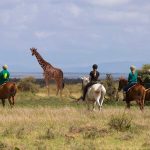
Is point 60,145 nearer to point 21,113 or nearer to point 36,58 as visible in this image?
point 21,113

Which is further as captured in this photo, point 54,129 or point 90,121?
point 90,121

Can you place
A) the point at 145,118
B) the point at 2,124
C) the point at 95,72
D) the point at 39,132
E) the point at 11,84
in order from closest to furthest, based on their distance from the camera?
the point at 39,132
the point at 2,124
the point at 145,118
the point at 95,72
the point at 11,84

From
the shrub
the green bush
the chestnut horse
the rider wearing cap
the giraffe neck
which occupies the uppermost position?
the giraffe neck

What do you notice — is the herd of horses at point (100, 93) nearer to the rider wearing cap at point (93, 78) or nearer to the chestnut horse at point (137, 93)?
the chestnut horse at point (137, 93)

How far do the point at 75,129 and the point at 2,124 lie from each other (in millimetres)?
2773

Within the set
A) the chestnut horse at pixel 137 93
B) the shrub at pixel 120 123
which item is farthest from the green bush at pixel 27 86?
the shrub at pixel 120 123

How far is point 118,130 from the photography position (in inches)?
666

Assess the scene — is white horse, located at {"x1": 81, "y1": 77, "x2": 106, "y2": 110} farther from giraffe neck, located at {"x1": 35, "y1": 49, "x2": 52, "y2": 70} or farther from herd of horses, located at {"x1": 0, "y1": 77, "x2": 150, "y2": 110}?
giraffe neck, located at {"x1": 35, "y1": 49, "x2": 52, "y2": 70}

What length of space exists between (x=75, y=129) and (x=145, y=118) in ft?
14.3

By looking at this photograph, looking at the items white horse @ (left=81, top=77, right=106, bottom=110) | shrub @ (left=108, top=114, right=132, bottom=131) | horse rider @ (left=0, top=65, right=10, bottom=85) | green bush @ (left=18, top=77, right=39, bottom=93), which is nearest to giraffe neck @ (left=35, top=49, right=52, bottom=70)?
green bush @ (left=18, top=77, right=39, bottom=93)

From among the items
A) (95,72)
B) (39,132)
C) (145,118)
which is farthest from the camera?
(95,72)

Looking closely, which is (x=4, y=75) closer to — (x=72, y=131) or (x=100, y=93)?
(x=100, y=93)

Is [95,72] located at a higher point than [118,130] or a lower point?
higher

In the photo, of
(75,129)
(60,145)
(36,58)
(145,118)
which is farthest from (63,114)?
(36,58)
